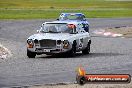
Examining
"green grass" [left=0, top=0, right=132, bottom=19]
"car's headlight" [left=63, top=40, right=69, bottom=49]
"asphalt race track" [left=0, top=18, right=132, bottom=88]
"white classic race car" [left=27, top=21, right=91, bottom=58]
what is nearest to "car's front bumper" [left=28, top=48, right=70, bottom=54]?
"white classic race car" [left=27, top=21, right=91, bottom=58]

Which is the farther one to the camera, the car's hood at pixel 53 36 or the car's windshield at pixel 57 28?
the car's windshield at pixel 57 28

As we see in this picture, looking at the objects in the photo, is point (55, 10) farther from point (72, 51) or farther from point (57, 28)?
point (72, 51)

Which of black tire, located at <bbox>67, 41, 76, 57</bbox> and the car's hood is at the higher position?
the car's hood

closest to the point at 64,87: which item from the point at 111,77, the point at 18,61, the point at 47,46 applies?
the point at 111,77

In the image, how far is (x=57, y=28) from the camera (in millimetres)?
24078

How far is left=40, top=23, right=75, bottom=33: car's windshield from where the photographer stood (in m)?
23.9

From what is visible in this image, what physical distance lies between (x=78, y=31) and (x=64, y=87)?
1133 centimetres

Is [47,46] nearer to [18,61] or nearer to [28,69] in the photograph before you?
[18,61]

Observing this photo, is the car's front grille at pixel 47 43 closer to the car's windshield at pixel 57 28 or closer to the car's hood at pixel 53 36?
the car's hood at pixel 53 36

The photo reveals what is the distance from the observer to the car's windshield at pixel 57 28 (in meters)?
23.9

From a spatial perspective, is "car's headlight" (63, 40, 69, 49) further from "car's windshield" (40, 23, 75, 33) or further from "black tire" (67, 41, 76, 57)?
"car's windshield" (40, 23, 75, 33)

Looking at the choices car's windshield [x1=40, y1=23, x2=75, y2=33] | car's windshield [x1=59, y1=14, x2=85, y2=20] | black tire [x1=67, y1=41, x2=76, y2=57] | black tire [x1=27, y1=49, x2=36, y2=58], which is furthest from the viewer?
car's windshield [x1=59, y1=14, x2=85, y2=20]

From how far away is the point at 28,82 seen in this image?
14.5m

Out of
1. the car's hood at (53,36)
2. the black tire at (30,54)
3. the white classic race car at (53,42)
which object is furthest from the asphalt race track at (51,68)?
the car's hood at (53,36)
